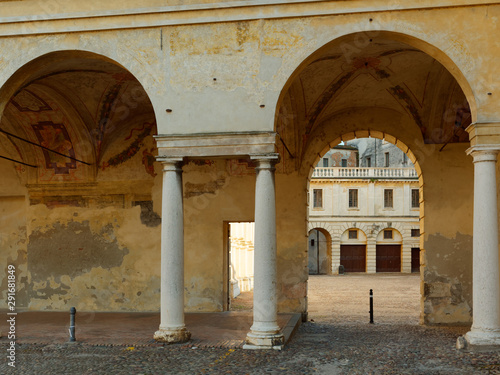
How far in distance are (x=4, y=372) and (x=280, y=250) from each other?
7.11 m

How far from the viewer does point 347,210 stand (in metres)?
41.2

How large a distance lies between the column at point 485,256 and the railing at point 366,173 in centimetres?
3197

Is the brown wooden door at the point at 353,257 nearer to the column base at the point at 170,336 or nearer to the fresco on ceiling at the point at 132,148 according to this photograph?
the fresco on ceiling at the point at 132,148

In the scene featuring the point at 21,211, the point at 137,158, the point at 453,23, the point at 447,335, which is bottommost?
the point at 447,335

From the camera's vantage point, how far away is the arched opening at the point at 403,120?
12.4m

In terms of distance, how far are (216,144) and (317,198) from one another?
105 feet

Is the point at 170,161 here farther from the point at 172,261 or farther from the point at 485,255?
the point at 485,255

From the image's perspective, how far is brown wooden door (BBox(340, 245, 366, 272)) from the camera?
41688mm

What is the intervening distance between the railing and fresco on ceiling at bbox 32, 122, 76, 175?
91.4 ft

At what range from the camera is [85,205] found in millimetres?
14695

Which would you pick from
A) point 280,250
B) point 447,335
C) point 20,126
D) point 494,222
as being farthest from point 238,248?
point 494,222

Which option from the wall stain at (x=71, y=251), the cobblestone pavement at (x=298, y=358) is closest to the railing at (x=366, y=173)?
the wall stain at (x=71, y=251)

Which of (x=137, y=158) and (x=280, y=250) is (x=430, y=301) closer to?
(x=280, y=250)

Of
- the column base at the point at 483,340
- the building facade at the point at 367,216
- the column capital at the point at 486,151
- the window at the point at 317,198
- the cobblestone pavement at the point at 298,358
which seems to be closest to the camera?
the cobblestone pavement at the point at 298,358
